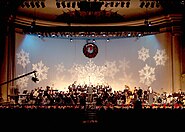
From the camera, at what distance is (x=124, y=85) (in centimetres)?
2131

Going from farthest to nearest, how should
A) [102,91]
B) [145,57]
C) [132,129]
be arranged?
[145,57], [102,91], [132,129]

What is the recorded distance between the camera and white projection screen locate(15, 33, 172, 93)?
771 inches

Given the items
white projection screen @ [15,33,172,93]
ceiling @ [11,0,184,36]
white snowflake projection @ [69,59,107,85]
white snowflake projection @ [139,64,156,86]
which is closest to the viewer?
ceiling @ [11,0,184,36]

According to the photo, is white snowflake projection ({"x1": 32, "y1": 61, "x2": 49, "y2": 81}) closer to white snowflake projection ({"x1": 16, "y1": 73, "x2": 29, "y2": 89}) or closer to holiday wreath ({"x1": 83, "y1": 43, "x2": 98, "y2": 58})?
white snowflake projection ({"x1": 16, "y1": 73, "x2": 29, "y2": 89})

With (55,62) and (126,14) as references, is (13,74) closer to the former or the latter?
(55,62)

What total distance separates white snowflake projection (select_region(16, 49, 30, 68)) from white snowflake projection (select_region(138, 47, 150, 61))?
279 inches

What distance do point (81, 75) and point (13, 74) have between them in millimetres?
5306

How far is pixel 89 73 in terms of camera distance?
22.0 metres

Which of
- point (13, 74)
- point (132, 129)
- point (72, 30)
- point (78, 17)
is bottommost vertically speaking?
point (132, 129)

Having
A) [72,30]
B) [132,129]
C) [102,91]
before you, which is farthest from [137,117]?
[72,30]

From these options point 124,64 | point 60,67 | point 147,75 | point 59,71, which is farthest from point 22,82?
point 147,75

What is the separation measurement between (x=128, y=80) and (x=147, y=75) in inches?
59.1

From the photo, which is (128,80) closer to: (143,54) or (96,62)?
(143,54)

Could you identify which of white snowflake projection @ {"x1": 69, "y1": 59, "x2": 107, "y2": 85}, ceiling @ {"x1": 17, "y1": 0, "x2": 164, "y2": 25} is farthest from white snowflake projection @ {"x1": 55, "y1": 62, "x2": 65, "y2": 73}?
ceiling @ {"x1": 17, "y1": 0, "x2": 164, "y2": 25}
